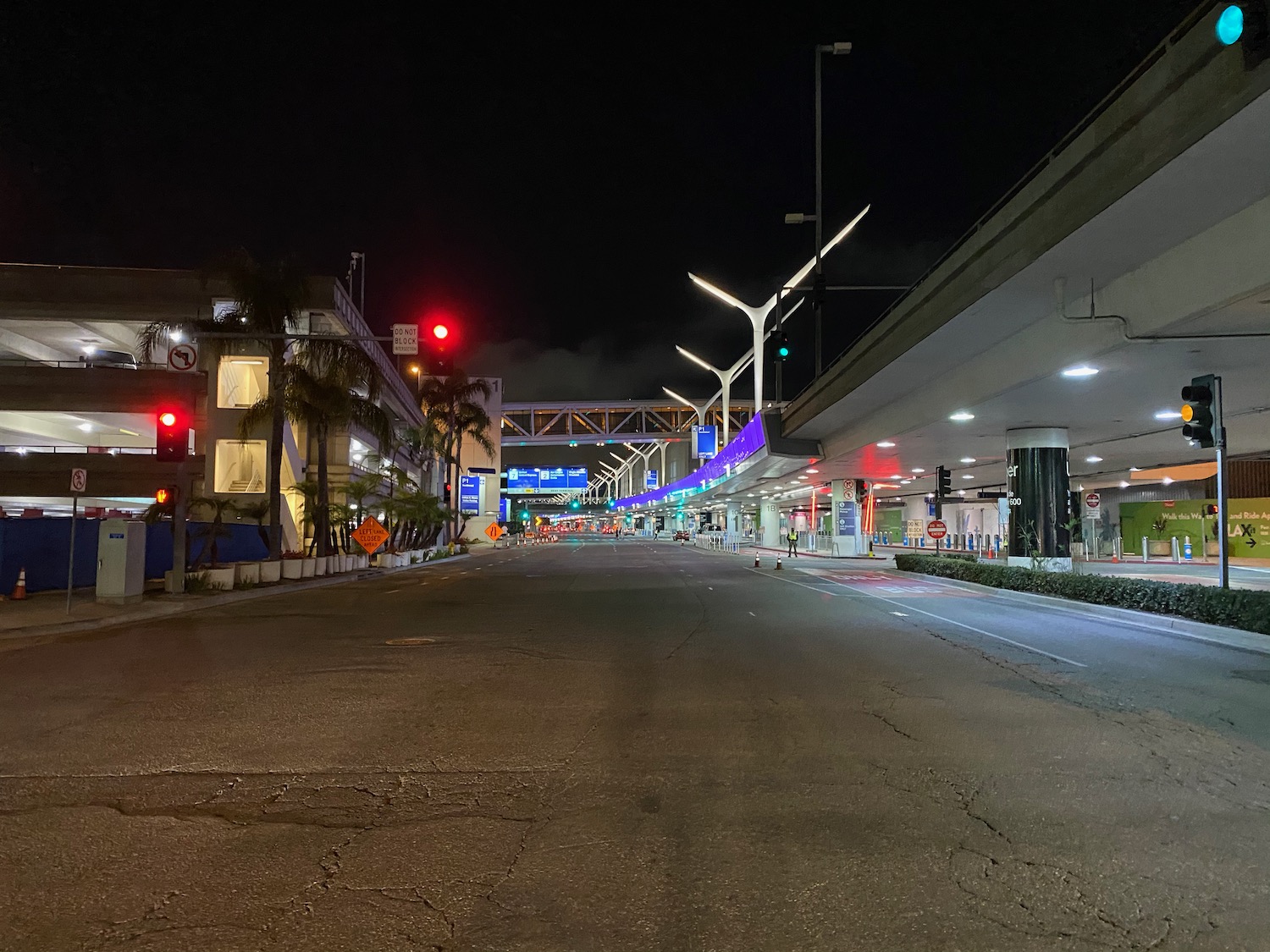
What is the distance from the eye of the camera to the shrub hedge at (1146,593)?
14055 mm

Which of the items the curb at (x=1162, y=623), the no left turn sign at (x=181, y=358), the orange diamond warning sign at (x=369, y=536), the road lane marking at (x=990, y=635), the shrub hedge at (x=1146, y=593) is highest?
the no left turn sign at (x=181, y=358)

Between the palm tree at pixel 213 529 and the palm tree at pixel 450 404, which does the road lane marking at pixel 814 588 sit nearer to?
the palm tree at pixel 213 529

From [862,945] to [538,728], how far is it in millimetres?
4493

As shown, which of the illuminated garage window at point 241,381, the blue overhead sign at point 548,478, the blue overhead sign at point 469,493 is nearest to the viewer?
the illuminated garage window at point 241,381

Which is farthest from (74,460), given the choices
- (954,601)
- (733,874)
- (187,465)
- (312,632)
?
(733,874)

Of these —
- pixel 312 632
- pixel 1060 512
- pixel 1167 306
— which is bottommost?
pixel 312 632

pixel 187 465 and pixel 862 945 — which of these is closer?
pixel 862 945

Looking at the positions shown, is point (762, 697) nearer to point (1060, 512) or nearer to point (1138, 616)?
point (1138, 616)

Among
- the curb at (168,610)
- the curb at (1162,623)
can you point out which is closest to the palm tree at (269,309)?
the curb at (168,610)

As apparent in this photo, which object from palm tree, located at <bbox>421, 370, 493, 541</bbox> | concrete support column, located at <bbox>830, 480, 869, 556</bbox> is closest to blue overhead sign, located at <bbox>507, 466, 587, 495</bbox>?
palm tree, located at <bbox>421, 370, 493, 541</bbox>

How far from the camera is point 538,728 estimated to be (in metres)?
7.88

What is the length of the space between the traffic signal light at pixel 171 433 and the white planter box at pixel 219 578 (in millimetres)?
5762

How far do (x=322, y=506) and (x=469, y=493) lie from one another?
38.5m

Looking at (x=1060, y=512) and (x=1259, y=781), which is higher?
(x=1060, y=512)
